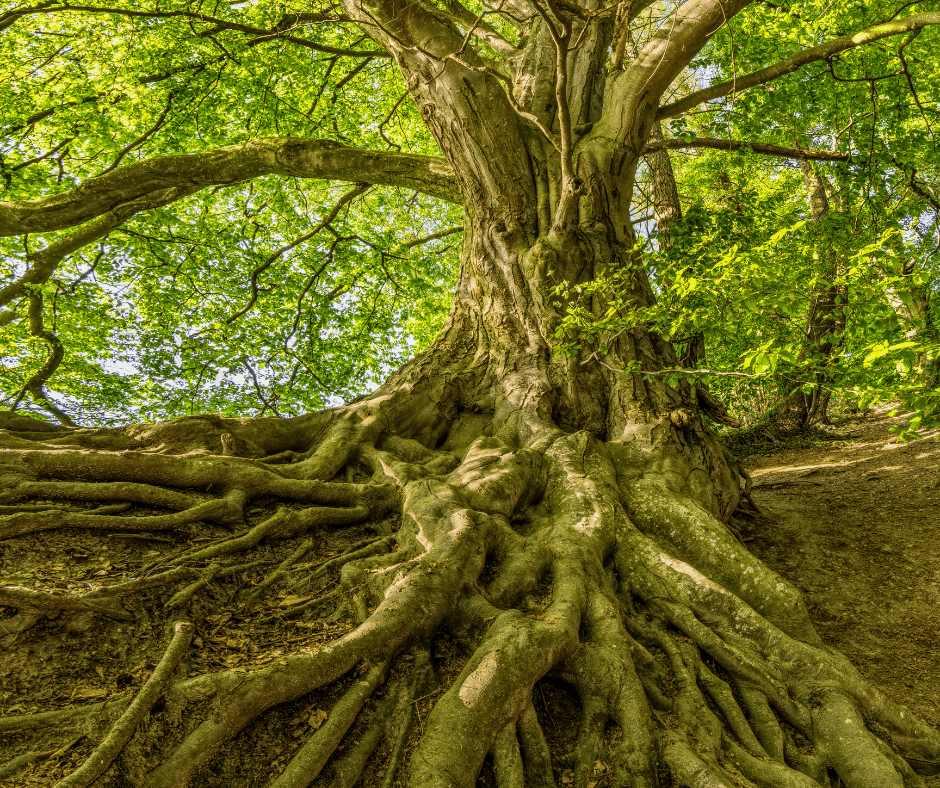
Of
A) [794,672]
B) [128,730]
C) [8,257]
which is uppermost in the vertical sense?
[8,257]

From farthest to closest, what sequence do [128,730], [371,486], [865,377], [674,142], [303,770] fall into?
[674,142], [865,377], [371,486], [303,770], [128,730]

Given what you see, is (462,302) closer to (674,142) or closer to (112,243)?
(674,142)

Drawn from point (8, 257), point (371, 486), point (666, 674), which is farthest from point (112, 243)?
point (666, 674)

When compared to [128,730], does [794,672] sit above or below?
below

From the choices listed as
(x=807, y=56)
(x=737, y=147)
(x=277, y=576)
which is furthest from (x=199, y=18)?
(x=277, y=576)

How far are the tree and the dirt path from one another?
3.19ft

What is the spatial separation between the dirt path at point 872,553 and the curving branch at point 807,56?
492 cm

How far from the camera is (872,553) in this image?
563 cm

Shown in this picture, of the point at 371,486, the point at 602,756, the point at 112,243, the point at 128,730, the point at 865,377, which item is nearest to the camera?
the point at 128,730

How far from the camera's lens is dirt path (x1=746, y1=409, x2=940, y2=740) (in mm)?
4059

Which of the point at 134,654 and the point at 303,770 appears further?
the point at 134,654

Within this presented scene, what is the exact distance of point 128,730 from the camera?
1990mm

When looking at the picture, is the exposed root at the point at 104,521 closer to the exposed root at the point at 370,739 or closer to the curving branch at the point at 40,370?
the exposed root at the point at 370,739

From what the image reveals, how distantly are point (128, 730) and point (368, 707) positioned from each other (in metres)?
0.99
